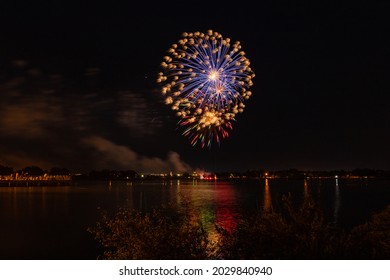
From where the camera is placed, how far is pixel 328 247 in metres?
10.1

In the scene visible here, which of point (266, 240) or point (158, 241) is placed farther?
point (158, 241)

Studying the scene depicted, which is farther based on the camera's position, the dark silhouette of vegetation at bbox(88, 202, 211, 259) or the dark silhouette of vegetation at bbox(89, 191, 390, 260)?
the dark silhouette of vegetation at bbox(88, 202, 211, 259)

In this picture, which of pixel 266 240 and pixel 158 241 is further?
pixel 158 241

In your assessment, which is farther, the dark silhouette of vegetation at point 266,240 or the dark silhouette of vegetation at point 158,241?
the dark silhouette of vegetation at point 158,241

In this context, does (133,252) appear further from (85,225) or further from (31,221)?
(31,221)

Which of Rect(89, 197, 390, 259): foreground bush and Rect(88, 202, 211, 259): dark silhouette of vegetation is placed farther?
Rect(88, 202, 211, 259): dark silhouette of vegetation

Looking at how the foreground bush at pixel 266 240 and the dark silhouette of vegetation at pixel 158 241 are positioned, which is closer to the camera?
the foreground bush at pixel 266 240

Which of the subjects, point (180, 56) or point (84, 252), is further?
point (84, 252)

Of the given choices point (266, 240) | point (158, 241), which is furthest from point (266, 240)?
point (158, 241)

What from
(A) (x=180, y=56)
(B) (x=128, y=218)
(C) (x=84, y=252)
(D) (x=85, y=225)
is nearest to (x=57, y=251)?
(C) (x=84, y=252)

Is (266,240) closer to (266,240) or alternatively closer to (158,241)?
(266,240)
